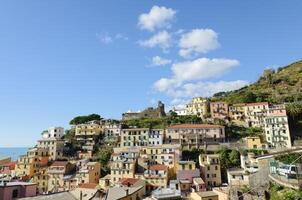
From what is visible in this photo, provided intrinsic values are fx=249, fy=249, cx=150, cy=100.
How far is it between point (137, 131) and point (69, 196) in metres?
41.0

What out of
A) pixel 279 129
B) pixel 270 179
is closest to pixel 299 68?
pixel 279 129

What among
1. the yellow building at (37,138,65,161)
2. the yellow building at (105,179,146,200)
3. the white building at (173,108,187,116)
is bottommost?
the yellow building at (105,179,146,200)

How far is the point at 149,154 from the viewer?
61031mm

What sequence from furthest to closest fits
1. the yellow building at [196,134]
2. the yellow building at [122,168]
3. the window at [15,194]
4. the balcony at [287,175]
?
1. the yellow building at [196,134]
2. the yellow building at [122,168]
3. the window at [15,194]
4. the balcony at [287,175]

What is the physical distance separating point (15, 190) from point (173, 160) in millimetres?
33282

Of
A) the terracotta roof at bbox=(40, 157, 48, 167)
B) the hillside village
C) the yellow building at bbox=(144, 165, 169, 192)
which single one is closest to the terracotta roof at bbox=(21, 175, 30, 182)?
the hillside village

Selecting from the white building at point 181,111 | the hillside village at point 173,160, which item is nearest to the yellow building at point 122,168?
the hillside village at point 173,160

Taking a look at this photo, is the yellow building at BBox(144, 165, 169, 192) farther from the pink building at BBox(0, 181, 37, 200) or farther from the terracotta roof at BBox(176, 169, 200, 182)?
the pink building at BBox(0, 181, 37, 200)

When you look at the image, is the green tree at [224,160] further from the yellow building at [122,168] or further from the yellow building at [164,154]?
the yellow building at [122,168]

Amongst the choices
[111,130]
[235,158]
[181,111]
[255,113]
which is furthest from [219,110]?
Answer: [111,130]

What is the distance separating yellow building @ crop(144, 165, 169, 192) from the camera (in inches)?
1981

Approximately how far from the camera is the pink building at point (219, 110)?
81.5m

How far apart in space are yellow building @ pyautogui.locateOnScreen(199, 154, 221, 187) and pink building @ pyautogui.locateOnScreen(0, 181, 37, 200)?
31.9m

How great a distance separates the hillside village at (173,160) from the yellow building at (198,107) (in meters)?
0.50
